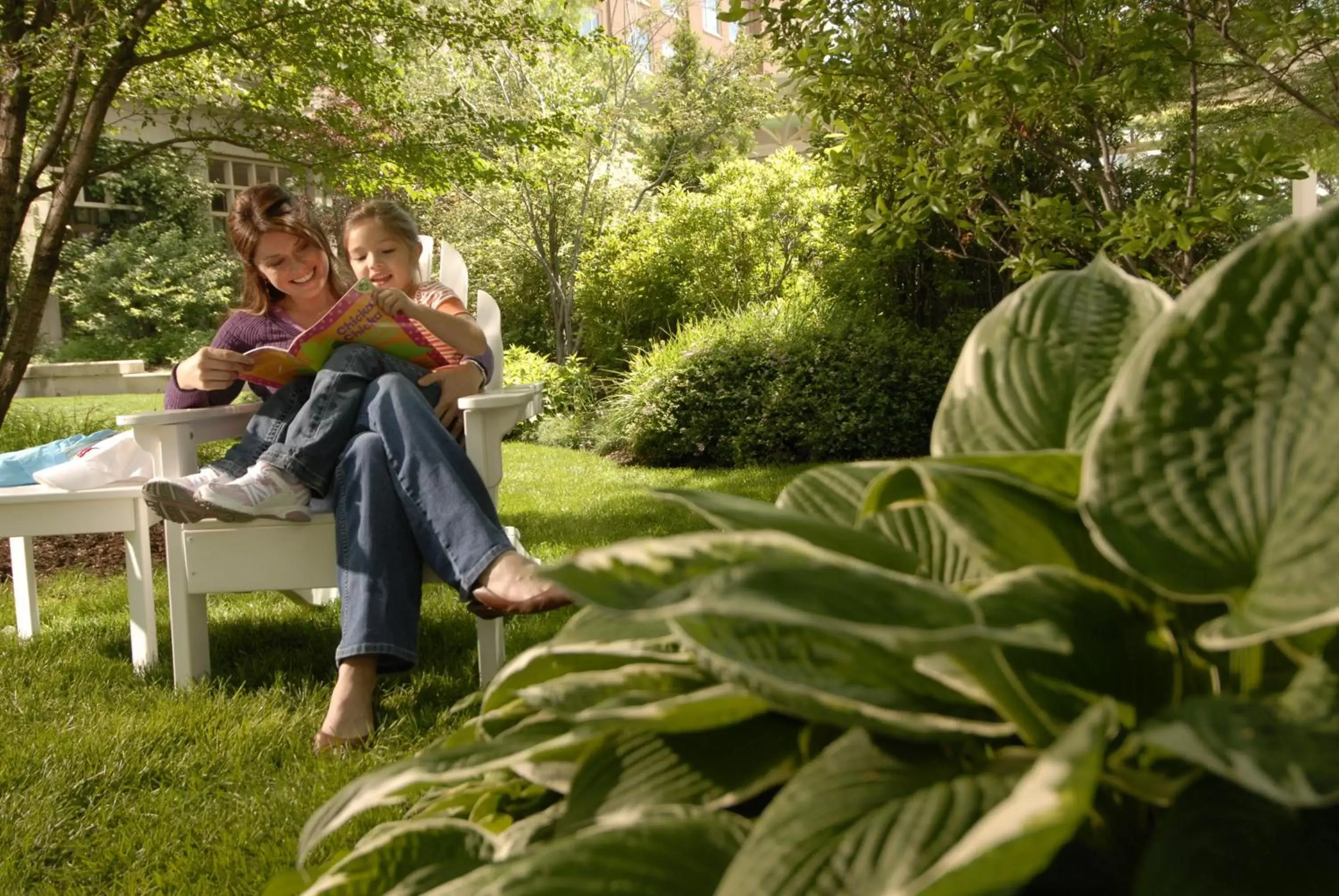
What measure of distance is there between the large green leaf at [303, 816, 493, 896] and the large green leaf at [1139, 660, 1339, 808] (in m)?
0.29

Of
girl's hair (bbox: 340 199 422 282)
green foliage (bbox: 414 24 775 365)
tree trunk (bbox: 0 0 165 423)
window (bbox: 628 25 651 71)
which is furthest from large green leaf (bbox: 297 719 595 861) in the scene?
window (bbox: 628 25 651 71)

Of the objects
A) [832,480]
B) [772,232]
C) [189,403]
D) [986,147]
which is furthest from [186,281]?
[832,480]

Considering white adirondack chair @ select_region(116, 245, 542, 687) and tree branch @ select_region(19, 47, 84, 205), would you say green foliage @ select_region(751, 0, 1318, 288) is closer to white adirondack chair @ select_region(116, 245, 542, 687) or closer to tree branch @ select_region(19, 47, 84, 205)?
white adirondack chair @ select_region(116, 245, 542, 687)

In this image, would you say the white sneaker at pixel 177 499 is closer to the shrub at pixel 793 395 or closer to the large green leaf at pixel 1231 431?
the large green leaf at pixel 1231 431

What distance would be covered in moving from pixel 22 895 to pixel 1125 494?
1.99m

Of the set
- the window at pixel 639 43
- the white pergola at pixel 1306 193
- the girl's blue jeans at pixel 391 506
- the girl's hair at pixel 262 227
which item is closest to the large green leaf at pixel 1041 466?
the girl's blue jeans at pixel 391 506

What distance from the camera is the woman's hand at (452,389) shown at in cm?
291

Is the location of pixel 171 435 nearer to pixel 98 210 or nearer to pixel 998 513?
pixel 998 513

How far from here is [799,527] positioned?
398 mm

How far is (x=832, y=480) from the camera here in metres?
0.51

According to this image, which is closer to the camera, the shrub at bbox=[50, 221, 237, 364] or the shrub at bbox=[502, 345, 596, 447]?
the shrub at bbox=[502, 345, 596, 447]

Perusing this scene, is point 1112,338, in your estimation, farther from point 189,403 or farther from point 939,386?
point 939,386

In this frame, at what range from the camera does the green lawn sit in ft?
6.15

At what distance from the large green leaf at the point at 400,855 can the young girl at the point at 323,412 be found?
2.16 meters
